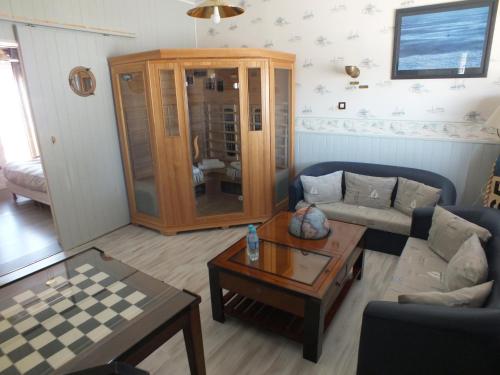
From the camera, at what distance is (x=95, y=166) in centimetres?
380

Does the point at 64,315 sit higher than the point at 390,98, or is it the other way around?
the point at 390,98

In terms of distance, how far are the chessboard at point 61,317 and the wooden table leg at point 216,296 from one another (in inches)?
26.3

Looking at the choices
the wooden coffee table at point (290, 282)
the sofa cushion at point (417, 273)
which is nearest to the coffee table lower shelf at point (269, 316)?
the wooden coffee table at point (290, 282)

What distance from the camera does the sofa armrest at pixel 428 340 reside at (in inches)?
55.3

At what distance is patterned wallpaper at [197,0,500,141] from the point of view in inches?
129

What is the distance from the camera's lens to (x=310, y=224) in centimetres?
255

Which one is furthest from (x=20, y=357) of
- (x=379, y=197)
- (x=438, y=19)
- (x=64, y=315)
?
(x=438, y=19)

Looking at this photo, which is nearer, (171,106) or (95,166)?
(171,106)

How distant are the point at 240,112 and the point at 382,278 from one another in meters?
2.17

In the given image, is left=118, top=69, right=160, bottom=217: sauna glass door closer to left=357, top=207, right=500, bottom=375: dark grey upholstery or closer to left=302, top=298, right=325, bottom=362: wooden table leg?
left=302, top=298, right=325, bottom=362: wooden table leg

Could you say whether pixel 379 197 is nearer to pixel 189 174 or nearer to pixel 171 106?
pixel 189 174

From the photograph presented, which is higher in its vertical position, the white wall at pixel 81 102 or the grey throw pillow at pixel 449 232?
the white wall at pixel 81 102

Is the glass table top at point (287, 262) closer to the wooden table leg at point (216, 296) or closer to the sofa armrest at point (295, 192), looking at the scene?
the wooden table leg at point (216, 296)

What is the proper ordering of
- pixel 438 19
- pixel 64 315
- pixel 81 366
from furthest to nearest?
pixel 438 19, pixel 64 315, pixel 81 366
